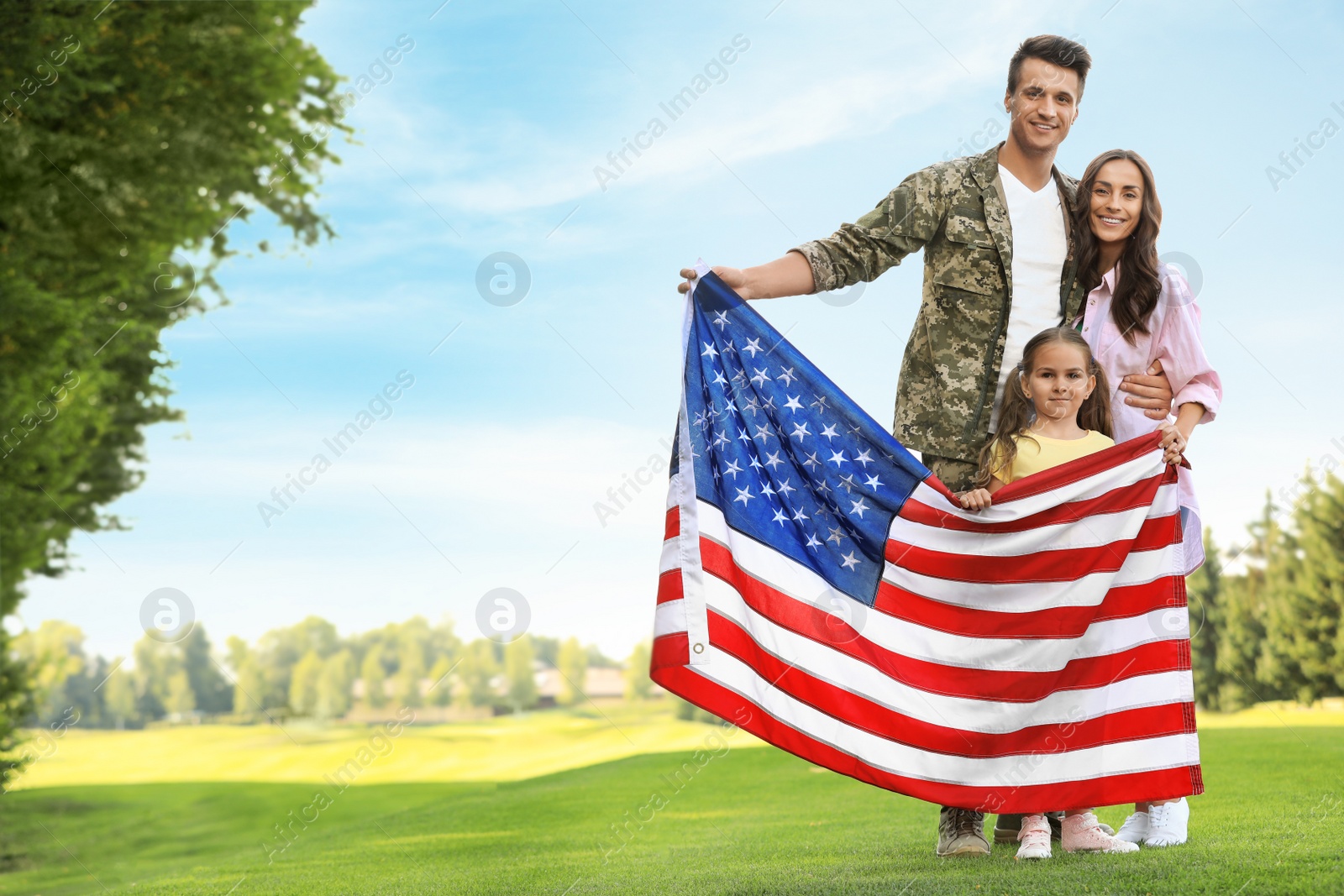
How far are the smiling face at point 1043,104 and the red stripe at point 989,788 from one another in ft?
10.5

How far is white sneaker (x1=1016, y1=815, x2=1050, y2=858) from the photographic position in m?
4.69

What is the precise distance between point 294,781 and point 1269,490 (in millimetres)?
40624

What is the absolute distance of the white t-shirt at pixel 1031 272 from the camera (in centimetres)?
533

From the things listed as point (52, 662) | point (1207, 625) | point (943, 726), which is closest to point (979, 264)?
point (943, 726)

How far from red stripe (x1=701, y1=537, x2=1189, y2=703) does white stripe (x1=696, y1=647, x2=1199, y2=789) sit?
295mm

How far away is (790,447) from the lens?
5098mm

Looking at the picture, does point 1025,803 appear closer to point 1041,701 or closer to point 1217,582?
point 1041,701

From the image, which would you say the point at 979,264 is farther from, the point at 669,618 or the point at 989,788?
the point at 989,788

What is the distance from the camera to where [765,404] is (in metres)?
5.12

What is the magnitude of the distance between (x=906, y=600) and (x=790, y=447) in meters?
0.95

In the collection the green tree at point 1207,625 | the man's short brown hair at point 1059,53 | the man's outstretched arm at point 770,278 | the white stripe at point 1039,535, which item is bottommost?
the green tree at point 1207,625

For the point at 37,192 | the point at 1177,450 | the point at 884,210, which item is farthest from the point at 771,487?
the point at 37,192

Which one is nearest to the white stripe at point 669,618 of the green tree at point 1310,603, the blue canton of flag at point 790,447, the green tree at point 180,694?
Answer: the blue canton of flag at point 790,447

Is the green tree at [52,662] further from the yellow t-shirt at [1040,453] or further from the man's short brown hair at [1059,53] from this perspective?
the man's short brown hair at [1059,53]
